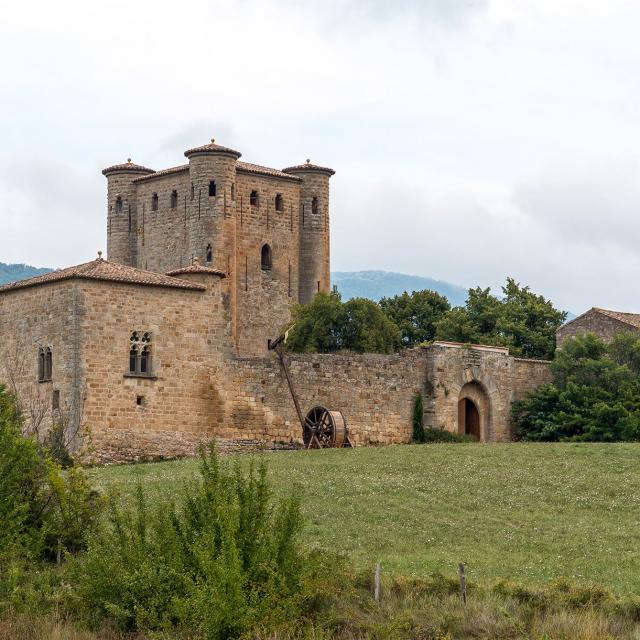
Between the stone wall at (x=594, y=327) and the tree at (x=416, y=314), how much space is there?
11.4 metres

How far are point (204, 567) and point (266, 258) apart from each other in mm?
48543

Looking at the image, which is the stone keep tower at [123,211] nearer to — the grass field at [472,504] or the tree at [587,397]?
the tree at [587,397]

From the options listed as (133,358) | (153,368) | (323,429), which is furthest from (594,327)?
(133,358)

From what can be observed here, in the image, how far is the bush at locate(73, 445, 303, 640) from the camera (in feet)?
75.2

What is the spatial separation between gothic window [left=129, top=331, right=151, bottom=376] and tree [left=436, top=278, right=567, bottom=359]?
2057cm

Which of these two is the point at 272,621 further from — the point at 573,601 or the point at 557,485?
the point at 557,485

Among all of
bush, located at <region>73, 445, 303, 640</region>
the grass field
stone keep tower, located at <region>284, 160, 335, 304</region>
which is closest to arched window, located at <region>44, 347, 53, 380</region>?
the grass field

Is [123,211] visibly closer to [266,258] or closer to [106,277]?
[266,258]

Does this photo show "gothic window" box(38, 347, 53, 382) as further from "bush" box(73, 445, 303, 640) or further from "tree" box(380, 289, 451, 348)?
"tree" box(380, 289, 451, 348)

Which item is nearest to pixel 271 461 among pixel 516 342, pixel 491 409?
pixel 491 409

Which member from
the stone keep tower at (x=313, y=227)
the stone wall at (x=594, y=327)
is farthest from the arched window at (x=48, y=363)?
the stone keep tower at (x=313, y=227)

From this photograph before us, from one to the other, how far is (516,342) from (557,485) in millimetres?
29766

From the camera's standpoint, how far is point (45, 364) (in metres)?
46.3

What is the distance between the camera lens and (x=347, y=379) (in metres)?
50.4
